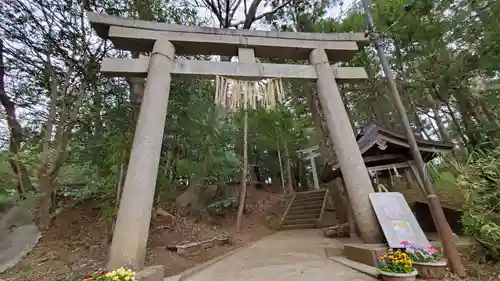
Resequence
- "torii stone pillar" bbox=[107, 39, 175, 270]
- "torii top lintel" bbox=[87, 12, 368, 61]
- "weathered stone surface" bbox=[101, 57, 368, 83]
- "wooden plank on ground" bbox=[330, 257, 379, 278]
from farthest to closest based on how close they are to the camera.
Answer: "torii top lintel" bbox=[87, 12, 368, 61], "weathered stone surface" bbox=[101, 57, 368, 83], "wooden plank on ground" bbox=[330, 257, 379, 278], "torii stone pillar" bbox=[107, 39, 175, 270]

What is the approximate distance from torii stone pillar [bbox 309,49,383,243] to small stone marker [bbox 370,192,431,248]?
0.43 feet

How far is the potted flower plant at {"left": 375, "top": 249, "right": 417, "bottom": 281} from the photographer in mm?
2930

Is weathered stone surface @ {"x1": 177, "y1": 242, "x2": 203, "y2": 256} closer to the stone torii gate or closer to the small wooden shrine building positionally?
the stone torii gate

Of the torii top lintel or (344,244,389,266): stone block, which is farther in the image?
the torii top lintel

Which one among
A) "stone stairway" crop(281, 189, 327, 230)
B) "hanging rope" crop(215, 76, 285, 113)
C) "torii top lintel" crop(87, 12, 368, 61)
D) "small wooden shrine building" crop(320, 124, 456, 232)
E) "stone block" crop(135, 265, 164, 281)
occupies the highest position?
"torii top lintel" crop(87, 12, 368, 61)

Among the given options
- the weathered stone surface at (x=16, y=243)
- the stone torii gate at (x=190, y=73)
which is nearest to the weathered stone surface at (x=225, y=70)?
the stone torii gate at (x=190, y=73)

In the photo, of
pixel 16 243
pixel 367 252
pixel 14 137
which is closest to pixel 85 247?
pixel 16 243

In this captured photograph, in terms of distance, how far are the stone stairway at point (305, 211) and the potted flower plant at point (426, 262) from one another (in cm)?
647

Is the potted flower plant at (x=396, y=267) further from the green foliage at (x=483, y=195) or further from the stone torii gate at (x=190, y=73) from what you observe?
the green foliage at (x=483, y=195)

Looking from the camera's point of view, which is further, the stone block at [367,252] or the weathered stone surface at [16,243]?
the weathered stone surface at [16,243]

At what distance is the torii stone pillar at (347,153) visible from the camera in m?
3.89

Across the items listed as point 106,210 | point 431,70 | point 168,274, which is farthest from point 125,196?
point 431,70

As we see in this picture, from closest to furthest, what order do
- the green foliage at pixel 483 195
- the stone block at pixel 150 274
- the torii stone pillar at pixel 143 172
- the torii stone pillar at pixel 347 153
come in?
the stone block at pixel 150 274
the torii stone pillar at pixel 143 172
the green foliage at pixel 483 195
the torii stone pillar at pixel 347 153

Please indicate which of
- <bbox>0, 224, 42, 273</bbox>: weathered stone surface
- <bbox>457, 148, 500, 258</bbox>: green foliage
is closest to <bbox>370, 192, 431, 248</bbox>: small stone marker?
<bbox>457, 148, 500, 258</bbox>: green foliage
